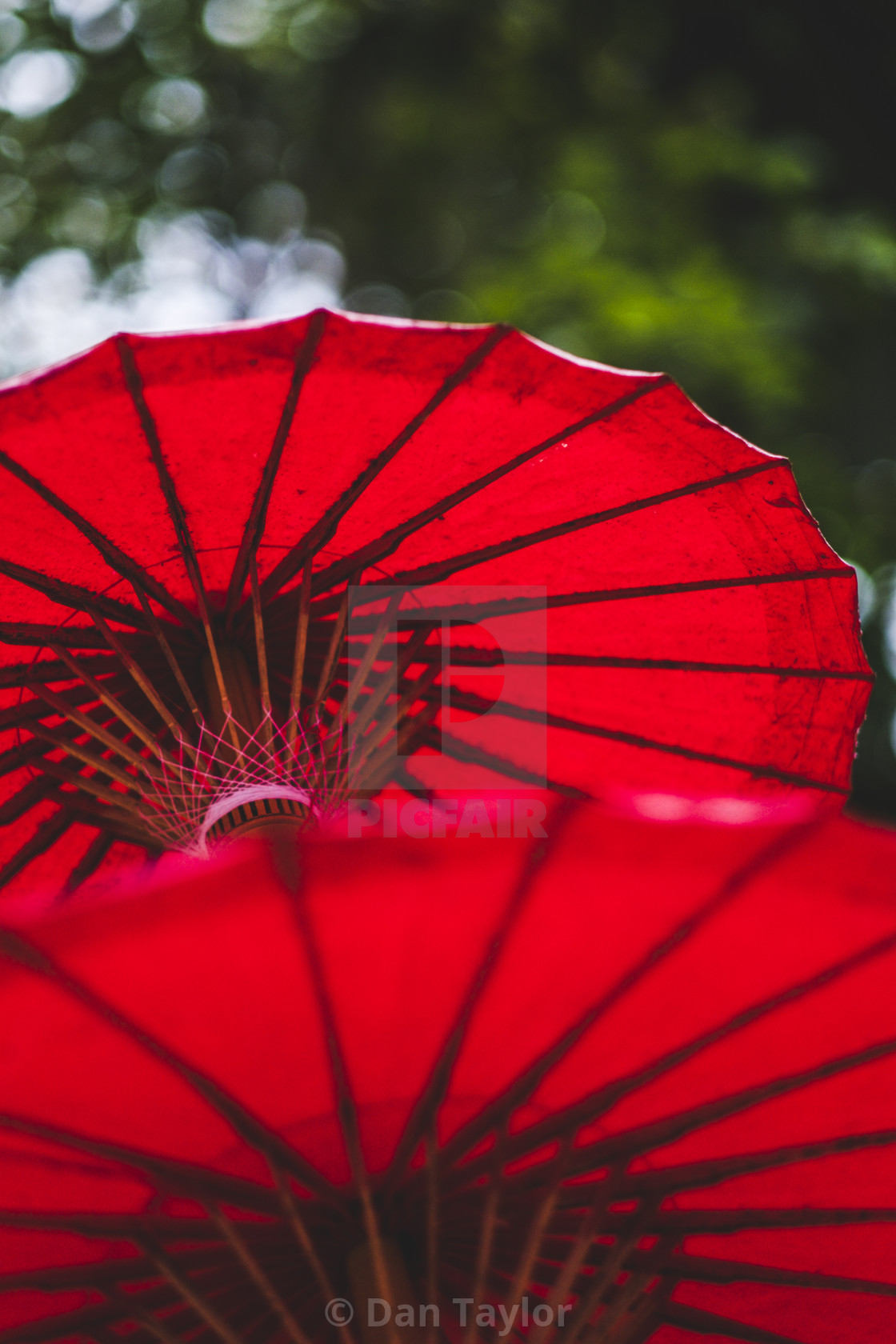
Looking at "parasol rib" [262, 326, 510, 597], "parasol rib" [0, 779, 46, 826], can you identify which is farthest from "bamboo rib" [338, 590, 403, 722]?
"parasol rib" [0, 779, 46, 826]

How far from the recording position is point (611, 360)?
367 centimetres

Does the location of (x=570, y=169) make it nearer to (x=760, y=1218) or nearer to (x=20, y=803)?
(x=20, y=803)

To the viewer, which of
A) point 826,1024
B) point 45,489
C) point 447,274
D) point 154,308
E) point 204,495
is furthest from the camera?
point 154,308

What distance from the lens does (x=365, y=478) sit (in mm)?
1388

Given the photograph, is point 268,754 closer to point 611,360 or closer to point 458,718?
point 458,718

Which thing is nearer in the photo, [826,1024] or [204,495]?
[826,1024]

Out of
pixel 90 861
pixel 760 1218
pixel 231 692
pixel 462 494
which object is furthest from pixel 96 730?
pixel 760 1218

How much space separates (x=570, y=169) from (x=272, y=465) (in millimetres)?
3178

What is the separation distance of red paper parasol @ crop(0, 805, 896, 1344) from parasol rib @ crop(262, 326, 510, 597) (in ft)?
1.93

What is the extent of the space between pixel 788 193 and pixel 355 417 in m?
3.27

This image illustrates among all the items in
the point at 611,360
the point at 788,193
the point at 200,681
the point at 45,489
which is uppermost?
the point at 788,193

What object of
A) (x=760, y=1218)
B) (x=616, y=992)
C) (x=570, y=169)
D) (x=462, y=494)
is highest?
(x=570, y=169)

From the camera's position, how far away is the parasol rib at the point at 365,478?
1218 millimetres

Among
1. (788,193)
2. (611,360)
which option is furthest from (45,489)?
(788,193)
